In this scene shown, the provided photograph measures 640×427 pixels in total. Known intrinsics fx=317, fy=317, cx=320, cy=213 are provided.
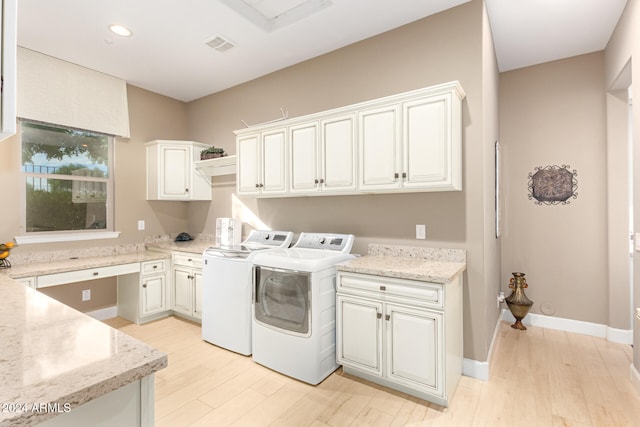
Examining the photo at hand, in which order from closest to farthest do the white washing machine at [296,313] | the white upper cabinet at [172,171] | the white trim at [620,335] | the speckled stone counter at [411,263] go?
the speckled stone counter at [411,263]
the white washing machine at [296,313]
the white trim at [620,335]
the white upper cabinet at [172,171]

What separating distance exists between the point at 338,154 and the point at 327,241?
Answer: 33.5 inches

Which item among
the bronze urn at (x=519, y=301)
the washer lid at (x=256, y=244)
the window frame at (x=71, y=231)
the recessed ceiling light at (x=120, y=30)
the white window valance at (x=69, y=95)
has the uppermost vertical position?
the recessed ceiling light at (x=120, y=30)

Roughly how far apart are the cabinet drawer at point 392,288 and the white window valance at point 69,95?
3407mm

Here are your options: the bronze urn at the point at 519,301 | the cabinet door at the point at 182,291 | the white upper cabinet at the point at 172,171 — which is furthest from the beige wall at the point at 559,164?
the white upper cabinet at the point at 172,171

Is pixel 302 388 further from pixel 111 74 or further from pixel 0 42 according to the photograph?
pixel 111 74

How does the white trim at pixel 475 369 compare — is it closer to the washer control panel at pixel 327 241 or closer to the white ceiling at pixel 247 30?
the washer control panel at pixel 327 241

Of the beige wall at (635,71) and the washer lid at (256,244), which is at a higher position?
the beige wall at (635,71)

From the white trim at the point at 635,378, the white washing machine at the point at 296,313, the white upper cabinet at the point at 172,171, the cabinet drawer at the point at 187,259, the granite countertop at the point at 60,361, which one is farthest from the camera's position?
the white upper cabinet at the point at 172,171

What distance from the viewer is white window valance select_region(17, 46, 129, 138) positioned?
316cm

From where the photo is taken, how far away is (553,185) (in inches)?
139

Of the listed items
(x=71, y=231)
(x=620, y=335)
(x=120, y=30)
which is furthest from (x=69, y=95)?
(x=620, y=335)

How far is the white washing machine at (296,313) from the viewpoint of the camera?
2.39 meters

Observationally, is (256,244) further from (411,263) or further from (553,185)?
(553,185)

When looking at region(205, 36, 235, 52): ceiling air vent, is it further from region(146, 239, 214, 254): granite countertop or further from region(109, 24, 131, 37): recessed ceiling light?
region(146, 239, 214, 254): granite countertop
